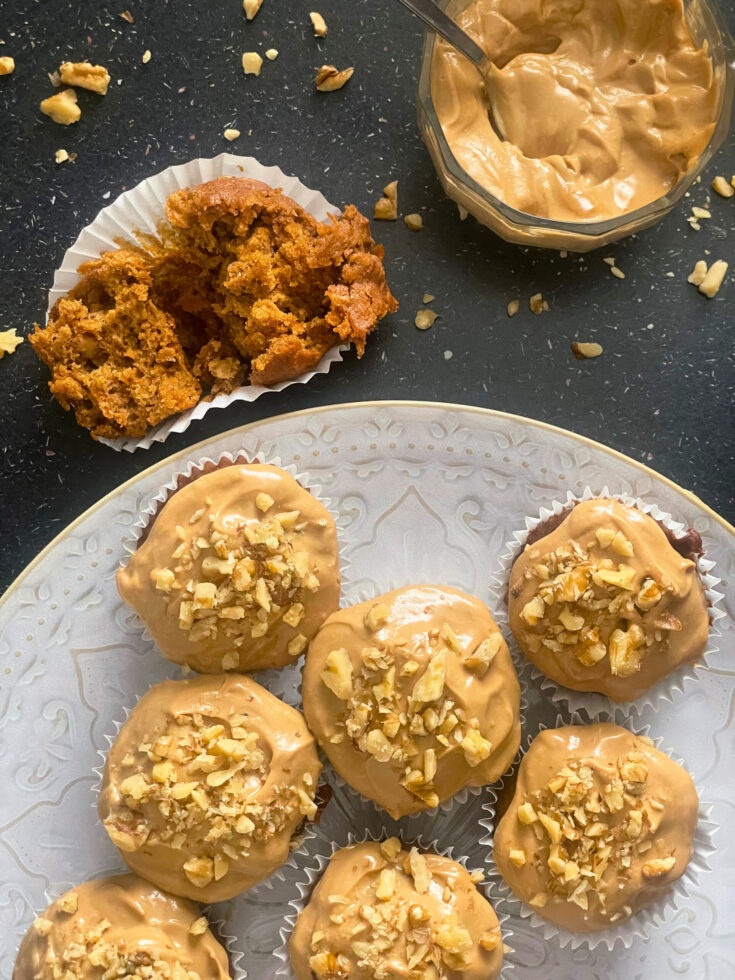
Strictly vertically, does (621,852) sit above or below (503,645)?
below

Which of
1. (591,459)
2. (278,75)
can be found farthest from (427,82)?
(591,459)

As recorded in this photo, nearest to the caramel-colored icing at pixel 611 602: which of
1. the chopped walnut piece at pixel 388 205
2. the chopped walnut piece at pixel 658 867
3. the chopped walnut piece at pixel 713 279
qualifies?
the chopped walnut piece at pixel 658 867

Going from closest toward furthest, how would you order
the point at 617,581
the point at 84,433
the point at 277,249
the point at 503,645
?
the point at 617,581 → the point at 503,645 → the point at 277,249 → the point at 84,433

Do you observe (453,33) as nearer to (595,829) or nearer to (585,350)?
(585,350)

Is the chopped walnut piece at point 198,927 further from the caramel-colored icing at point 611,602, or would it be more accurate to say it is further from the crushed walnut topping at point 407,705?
the caramel-colored icing at point 611,602

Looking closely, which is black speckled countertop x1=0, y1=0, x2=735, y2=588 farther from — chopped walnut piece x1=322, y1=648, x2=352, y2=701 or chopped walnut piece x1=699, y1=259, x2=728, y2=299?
chopped walnut piece x1=322, y1=648, x2=352, y2=701

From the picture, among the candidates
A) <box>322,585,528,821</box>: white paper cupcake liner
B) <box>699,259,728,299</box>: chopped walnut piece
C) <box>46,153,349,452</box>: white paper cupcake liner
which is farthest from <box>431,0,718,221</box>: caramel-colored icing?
<box>322,585,528,821</box>: white paper cupcake liner

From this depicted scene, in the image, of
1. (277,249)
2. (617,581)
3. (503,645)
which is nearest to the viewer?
(617,581)

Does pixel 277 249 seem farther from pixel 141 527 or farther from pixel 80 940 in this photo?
pixel 80 940
